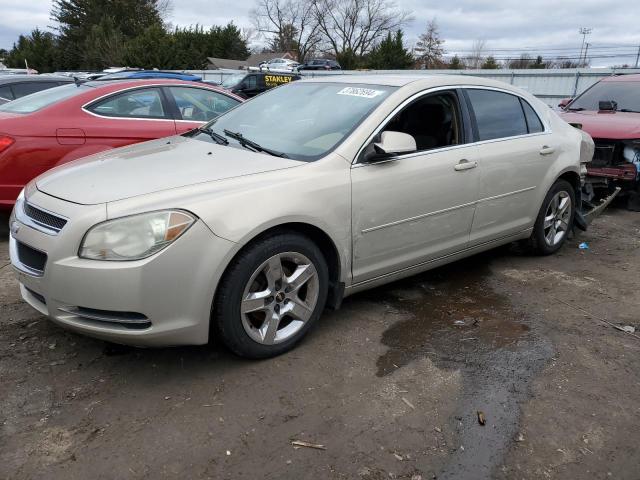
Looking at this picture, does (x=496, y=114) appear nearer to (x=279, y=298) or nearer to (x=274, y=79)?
(x=279, y=298)

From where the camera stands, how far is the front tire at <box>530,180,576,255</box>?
16.0ft

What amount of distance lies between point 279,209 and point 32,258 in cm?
130

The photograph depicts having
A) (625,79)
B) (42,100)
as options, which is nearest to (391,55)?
(625,79)

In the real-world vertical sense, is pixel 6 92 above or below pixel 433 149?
above

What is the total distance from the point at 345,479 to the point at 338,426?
1.14 ft

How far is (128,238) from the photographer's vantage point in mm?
2635

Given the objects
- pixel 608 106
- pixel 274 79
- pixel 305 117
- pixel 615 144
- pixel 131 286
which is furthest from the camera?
pixel 274 79

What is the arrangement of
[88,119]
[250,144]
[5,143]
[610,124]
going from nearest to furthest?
[250,144], [5,143], [88,119], [610,124]

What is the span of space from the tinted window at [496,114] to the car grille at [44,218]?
116 inches

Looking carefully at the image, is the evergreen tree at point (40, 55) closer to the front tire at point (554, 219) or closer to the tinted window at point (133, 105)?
the tinted window at point (133, 105)

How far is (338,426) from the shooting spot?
2609 mm

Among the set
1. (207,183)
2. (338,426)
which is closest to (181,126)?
(207,183)

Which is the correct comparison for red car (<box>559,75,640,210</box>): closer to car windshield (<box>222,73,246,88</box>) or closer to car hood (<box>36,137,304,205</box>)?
car hood (<box>36,137,304,205</box>)

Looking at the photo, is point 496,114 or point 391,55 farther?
point 391,55
